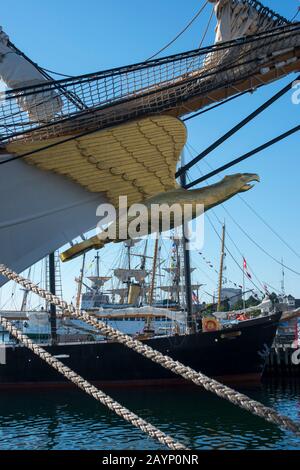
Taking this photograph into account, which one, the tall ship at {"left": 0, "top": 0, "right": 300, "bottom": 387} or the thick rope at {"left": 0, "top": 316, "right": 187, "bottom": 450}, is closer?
the thick rope at {"left": 0, "top": 316, "right": 187, "bottom": 450}

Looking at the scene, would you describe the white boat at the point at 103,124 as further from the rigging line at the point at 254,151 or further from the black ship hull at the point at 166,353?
the black ship hull at the point at 166,353

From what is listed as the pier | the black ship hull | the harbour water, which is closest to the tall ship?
the harbour water

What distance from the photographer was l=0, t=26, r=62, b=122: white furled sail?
19.3 feet

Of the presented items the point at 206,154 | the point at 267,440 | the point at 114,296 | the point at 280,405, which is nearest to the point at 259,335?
the point at 280,405

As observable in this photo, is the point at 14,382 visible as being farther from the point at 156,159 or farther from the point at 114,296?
the point at 114,296

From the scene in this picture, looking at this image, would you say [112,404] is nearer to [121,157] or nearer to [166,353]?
[121,157]

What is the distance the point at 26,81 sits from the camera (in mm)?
6301

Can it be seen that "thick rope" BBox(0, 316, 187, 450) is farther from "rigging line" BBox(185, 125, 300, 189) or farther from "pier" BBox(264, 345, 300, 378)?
"pier" BBox(264, 345, 300, 378)

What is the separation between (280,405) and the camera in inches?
612

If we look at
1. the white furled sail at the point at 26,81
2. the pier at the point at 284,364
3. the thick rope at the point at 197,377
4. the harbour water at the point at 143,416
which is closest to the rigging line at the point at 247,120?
the white furled sail at the point at 26,81

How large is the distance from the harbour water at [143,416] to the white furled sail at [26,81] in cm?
709

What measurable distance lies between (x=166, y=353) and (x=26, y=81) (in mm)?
14869

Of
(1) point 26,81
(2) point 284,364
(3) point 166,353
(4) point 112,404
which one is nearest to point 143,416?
(3) point 166,353

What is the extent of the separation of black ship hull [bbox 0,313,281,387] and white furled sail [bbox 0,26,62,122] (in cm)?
1460
